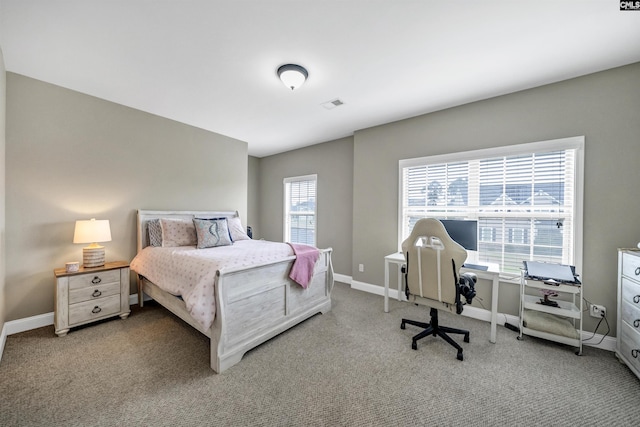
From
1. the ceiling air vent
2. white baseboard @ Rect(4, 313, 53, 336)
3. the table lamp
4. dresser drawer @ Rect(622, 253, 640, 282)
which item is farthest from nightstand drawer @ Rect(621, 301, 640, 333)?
white baseboard @ Rect(4, 313, 53, 336)

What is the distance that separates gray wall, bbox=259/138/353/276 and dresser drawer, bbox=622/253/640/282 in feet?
10.0

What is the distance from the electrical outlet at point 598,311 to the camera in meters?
2.23

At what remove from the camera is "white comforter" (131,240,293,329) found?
5.97ft

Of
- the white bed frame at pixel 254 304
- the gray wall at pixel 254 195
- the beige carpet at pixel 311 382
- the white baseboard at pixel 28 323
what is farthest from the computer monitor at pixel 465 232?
the white baseboard at pixel 28 323

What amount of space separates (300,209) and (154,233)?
2.66m

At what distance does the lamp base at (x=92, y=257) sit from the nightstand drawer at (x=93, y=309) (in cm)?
40

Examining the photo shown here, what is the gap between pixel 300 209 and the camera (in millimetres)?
5109

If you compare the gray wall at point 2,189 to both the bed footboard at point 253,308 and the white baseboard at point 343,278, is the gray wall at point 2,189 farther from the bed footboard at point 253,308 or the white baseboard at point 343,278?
the white baseboard at point 343,278

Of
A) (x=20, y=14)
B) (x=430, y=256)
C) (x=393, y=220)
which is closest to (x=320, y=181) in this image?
(x=393, y=220)

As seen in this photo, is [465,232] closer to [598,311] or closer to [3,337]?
[598,311]

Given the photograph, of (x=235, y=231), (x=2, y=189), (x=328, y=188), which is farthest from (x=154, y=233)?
(x=328, y=188)

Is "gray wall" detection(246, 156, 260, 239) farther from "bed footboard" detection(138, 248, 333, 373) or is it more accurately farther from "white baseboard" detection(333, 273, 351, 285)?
"bed footboard" detection(138, 248, 333, 373)

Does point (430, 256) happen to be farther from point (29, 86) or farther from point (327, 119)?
point (29, 86)

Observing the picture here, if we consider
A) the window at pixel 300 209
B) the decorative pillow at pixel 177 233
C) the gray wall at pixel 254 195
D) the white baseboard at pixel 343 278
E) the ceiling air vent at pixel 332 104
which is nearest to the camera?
the ceiling air vent at pixel 332 104
